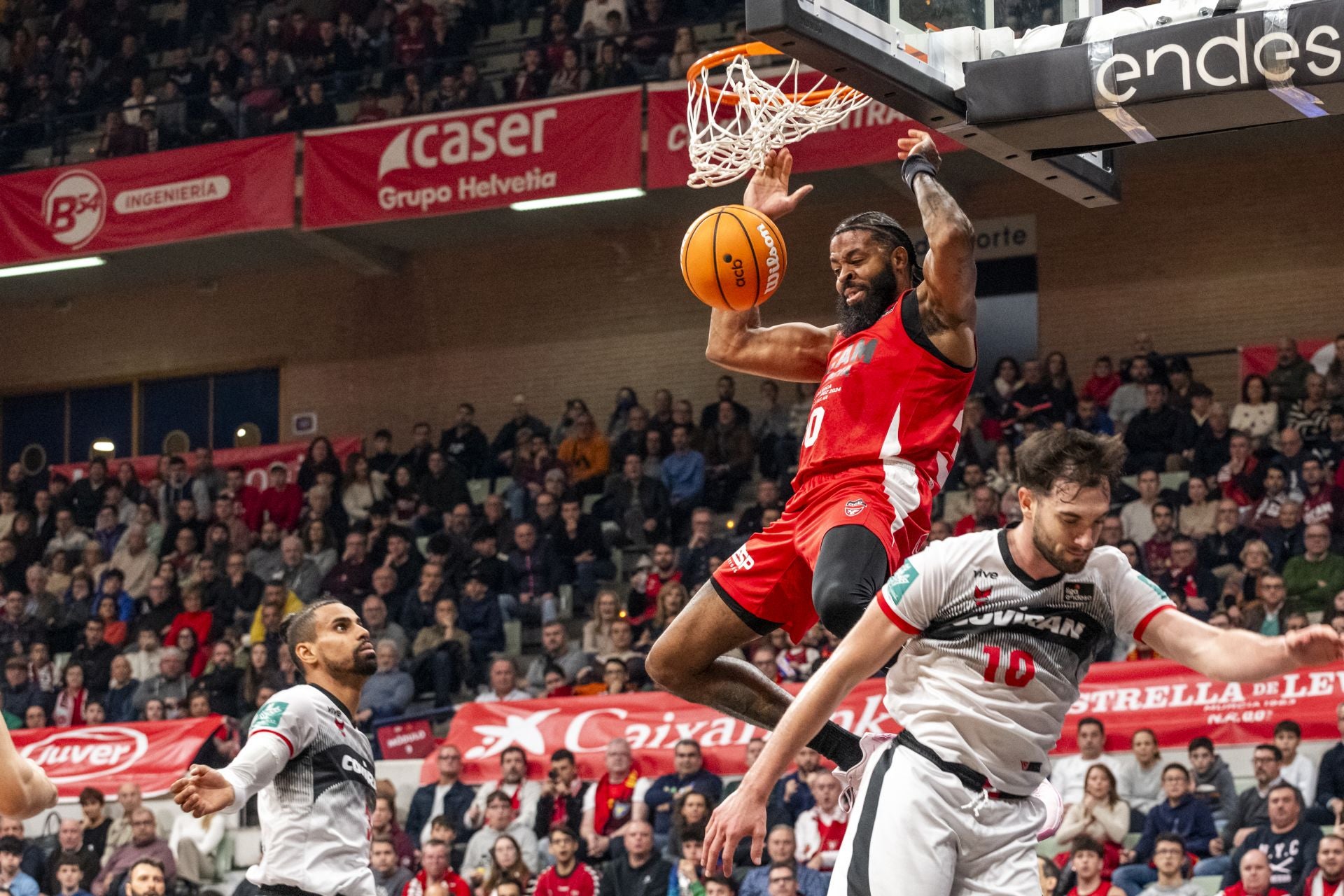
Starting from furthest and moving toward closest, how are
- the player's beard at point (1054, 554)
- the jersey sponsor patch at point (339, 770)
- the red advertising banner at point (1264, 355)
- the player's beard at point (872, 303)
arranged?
the red advertising banner at point (1264, 355) → the jersey sponsor patch at point (339, 770) → the player's beard at point (872, 303) → the player's beard at point (1054, 554)

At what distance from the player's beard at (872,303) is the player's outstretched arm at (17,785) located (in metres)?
3.36

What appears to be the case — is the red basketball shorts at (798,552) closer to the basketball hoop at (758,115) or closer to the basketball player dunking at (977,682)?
the basketball player dunking at (977,682)

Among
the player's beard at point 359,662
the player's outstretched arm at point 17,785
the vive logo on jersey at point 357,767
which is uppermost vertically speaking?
the player's outstretched arm at point 17,785

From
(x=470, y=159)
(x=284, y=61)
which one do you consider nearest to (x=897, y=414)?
(x=470, y=159)

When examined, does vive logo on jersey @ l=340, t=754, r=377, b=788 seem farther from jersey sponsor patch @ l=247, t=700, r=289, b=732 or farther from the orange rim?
the orange rim

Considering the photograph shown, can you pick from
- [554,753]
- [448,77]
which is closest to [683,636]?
[554,753]

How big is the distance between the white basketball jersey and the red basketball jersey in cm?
137

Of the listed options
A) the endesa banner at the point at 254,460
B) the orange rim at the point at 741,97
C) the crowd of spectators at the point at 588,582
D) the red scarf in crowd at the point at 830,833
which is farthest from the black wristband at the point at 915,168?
the endesa banner at the point at 254,460

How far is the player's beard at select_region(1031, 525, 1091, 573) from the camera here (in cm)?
475

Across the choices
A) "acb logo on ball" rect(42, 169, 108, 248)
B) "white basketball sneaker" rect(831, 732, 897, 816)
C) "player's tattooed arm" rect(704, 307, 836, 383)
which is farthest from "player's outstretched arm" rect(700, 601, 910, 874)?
"acb logo on ball" rect(42, 169, 108, 248)

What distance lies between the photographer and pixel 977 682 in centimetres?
488

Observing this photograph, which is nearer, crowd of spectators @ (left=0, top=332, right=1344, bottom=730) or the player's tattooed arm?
the player's tattooed arm

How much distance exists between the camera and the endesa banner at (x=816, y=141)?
18.0 m

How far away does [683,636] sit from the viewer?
21.1 ft
